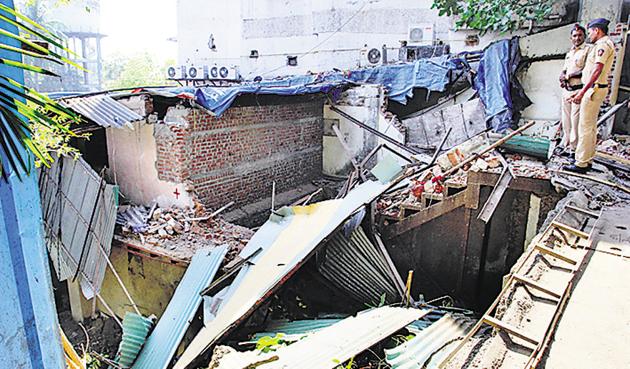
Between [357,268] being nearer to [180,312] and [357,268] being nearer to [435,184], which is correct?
[435,184]

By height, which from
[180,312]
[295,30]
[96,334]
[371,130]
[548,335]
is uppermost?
[295,30]

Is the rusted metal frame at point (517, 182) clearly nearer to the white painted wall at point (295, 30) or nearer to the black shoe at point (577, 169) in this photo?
the black shoe at point (577, 169)

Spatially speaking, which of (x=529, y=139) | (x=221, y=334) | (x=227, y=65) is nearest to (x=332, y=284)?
(x=221, y=334)

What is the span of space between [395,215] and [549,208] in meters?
1.97

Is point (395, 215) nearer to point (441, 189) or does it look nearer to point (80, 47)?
point (441, 189)

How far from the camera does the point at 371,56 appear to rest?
13883mm

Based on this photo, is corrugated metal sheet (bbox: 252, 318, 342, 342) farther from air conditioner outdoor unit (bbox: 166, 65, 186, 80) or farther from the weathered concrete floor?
air conditioner outdoor unit (bbox: 166, 65, 186, 80)

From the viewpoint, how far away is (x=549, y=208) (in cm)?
531

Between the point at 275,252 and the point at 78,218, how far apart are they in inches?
144

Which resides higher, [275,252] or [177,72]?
[177,72]

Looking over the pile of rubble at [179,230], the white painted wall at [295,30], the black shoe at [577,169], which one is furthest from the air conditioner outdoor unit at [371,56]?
the black shoe at [577,169]

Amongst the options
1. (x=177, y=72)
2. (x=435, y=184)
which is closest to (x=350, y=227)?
(x=435, y=184)

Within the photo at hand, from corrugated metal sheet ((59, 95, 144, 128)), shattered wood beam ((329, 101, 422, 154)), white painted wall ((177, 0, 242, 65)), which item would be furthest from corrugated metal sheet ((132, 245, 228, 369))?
white painted wall ((177, 0, 242, 65))

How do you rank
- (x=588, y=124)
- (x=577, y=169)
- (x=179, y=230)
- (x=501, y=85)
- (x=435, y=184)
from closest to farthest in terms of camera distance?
1. (x=588, y=124)
2. (x=577, y=169)
3. (x=435, y=184)
4. (x=179, y=230)
5. (x=501, y=85)
